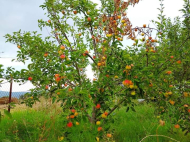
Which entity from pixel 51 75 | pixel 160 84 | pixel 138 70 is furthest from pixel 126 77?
pixel 51 75

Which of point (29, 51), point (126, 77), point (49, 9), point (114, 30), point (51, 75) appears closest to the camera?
point (126, 77)

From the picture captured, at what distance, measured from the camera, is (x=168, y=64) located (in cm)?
337

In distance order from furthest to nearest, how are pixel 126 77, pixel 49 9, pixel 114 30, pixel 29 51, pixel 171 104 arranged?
1. pixel 49 9
2. pixel 29 51
3. pixel 171 104
4. pixel 114 30
5. pixel 126 77

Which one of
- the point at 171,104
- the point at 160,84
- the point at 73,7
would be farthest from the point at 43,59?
the point at 171,104

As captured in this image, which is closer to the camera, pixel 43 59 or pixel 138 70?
pixel 138 70

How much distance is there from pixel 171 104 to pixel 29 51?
302 centimetres

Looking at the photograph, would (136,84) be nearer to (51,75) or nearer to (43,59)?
(51,75)

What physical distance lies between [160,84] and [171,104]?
37 centimetres

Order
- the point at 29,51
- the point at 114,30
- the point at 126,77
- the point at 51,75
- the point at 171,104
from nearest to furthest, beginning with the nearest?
the point at 126,77 < the point at 114,30 < the point at 171,104 < the point at 51,75 < the point at 29,51

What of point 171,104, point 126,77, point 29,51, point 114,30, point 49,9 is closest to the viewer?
point 126,77

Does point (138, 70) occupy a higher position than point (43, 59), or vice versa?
point (43, 59)

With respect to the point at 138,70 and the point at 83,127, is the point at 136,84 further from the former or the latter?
the point at 83,127

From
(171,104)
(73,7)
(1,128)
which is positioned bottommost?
(1,128)

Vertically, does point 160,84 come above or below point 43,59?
below
